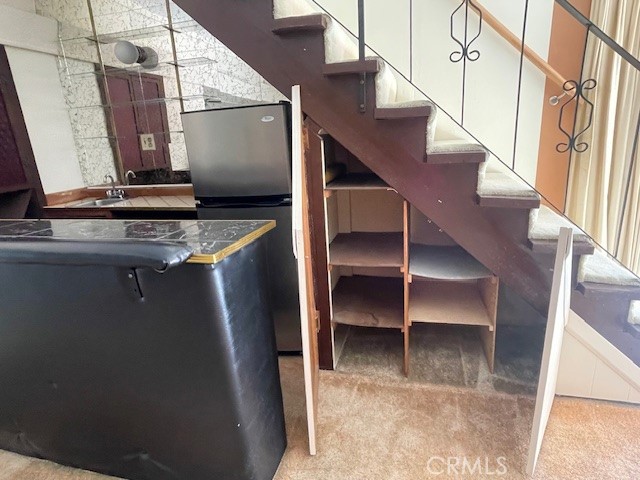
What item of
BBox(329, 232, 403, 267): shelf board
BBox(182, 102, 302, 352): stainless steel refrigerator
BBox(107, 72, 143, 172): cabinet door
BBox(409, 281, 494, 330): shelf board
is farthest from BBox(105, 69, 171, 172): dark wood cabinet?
BBox(409, 281, 494, 330): shelf board

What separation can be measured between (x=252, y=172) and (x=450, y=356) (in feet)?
5.30

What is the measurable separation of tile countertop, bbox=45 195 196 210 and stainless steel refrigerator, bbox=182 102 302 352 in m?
0.38

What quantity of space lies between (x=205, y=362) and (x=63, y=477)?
0.97 metres

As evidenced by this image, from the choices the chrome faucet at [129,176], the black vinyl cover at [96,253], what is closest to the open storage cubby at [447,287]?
the black vinyl cover at [96,253]

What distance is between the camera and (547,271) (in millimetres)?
1629

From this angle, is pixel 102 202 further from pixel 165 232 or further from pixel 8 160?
pixel 165 232

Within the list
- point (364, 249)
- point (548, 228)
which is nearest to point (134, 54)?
point (364, 249)

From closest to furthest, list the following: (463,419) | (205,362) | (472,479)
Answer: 1. (205,362)
2. (472,479)
3. (463,419)

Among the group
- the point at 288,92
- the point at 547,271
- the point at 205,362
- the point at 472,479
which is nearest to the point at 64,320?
the point at 205,362

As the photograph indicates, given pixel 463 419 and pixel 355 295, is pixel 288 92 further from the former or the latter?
pixel 463 419

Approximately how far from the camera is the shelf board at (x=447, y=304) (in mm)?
1979

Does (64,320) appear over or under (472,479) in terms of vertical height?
over

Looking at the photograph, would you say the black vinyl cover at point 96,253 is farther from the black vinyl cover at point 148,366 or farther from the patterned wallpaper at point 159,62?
the patterned wallpaper at point 159,62

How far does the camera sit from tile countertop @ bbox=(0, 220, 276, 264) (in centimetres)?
113
